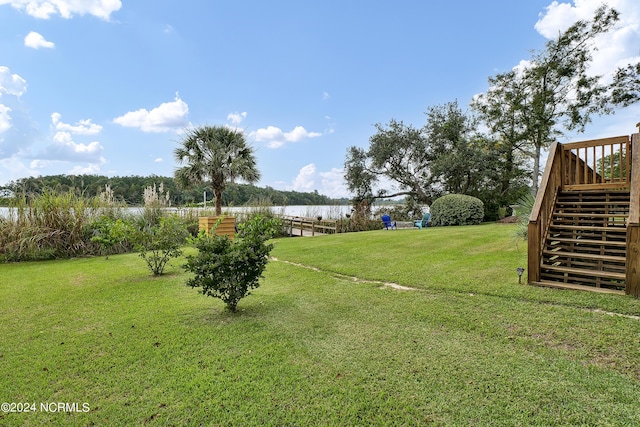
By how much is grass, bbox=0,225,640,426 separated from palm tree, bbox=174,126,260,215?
6383 mm

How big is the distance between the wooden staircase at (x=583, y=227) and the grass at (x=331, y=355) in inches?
18.0

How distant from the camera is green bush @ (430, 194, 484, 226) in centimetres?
1366

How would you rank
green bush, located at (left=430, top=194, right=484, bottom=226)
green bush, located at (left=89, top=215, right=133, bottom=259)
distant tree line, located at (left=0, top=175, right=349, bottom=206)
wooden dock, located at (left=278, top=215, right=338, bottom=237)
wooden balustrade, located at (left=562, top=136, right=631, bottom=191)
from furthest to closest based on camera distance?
green bush, located at (left=430, top=194, right=484, bottom=226) < wooden dock, located at (left=278, top=215, right=338, bottom=237) < distant tree line, located at (left=0, top=175, right=349, bottom=206) < green bush, located at (left=89, top=215, right=133, bottom=259) < wooden balustrade, located at (left=562, top=136, right=631, bottom=191)

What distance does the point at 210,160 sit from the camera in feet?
34.6

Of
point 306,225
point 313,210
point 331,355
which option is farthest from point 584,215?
point 313,210

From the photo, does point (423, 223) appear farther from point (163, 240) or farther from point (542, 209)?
point (163, 240)

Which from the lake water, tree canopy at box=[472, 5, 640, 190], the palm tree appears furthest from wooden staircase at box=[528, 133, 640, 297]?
tree canopy at box=[472, 5, 640, 190]

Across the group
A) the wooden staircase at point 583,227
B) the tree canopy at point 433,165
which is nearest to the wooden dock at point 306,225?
the tree canopy at point 433,165

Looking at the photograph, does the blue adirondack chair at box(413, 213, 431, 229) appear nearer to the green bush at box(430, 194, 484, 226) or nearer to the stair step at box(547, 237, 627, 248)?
the green bush at box(430, 194, 484, 226)

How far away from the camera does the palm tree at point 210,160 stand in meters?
10.5

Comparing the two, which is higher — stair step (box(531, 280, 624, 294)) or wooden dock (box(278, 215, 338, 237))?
wooden dock (box(278, 215, 338, 237))

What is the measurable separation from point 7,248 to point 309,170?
32.0 ft

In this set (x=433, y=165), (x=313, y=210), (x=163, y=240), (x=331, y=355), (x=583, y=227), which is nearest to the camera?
(x=331, y=355)

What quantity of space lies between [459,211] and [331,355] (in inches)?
502
